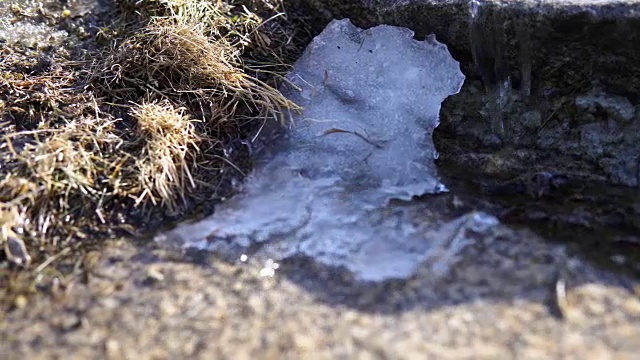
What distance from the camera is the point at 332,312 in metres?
1.91

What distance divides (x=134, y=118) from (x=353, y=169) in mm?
792

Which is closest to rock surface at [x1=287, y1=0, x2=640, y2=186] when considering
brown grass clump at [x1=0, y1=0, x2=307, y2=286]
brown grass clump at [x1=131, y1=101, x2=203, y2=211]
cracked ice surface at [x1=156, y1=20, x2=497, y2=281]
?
cracked ice surface at [x1=156, y1=20, x2=497, y2=281]

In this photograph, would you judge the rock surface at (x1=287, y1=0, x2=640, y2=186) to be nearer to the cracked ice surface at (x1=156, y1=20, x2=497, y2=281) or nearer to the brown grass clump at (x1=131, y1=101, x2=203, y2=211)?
the cracked ice surface at (x1=156, y1=20, x2=497, y2=281)

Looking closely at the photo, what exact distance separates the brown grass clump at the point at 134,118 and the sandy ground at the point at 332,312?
0.23m

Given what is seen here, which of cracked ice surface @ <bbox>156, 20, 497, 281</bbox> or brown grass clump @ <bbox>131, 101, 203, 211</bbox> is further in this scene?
brown grass clump @ <bbox>131, 101, 203, 211</bbox>

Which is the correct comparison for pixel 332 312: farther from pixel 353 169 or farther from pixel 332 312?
pixel 353 169

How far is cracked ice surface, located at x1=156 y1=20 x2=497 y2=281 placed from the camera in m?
2.16

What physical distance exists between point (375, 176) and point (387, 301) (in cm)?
62

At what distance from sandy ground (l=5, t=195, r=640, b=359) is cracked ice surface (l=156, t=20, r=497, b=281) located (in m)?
0.10

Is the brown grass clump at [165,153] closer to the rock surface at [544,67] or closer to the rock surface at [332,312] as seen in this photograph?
the rock surface at [332,312]

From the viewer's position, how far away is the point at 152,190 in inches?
92.1

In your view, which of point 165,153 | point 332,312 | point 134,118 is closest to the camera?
point 332,312

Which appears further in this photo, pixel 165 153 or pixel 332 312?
pixel 165 153

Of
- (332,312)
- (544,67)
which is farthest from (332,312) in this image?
(544,67)
